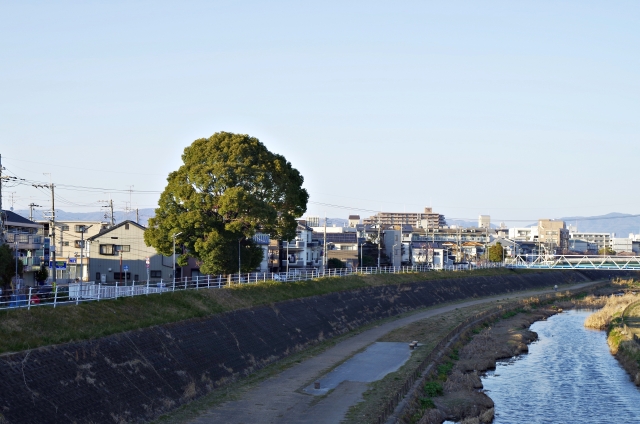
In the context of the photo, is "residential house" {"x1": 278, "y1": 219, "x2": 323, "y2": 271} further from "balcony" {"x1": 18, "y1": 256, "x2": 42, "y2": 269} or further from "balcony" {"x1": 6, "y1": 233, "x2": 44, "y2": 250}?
"balcony" {"x1": 6, "y1": 233, "x2": 44, "y2": 250}

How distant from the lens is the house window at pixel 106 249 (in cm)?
6496

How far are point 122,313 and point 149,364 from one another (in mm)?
4382

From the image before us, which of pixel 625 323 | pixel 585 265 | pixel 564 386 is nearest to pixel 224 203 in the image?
pixel 564 386

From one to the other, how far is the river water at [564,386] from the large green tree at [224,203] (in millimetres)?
19151

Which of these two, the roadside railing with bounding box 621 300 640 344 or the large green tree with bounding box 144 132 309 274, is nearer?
the large green tree with bounding box 144 132 309 274

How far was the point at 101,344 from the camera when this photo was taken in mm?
25719

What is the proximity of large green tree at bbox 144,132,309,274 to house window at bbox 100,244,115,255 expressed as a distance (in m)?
14.8

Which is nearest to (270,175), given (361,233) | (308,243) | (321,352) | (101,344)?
(321,352)

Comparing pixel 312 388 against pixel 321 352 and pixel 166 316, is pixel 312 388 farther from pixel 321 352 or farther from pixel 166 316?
pixel 321 352

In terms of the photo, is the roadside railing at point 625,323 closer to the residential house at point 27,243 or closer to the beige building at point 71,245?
the residential house at point 27,243

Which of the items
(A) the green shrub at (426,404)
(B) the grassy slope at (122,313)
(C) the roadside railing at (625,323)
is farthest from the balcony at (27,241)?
(C) the roadside railing at (625,323)

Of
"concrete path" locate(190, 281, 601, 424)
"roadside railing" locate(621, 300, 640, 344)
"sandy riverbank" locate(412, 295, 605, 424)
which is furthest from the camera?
"roadside railing" locate(621, 300, 640, 344)

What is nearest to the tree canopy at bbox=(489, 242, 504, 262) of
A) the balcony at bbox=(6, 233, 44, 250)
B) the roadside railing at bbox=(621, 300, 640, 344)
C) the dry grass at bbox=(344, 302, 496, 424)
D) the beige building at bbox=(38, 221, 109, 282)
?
the roadside railing at bbox=(621, 300, 640, 344)

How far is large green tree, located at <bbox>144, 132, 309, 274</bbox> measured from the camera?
1912 inches
